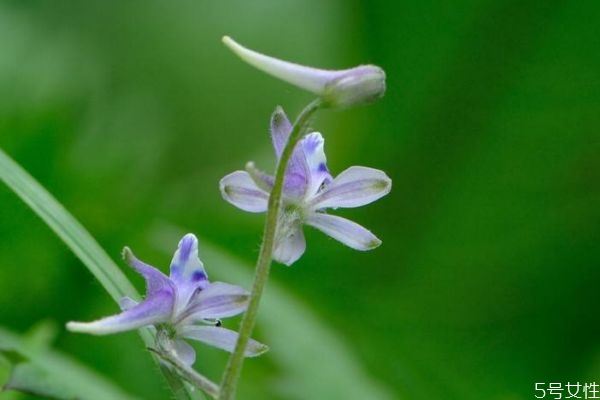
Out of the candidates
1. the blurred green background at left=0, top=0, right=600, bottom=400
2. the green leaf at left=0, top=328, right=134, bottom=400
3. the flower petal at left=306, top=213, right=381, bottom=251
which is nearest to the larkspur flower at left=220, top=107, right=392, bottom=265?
the flower petal at left=306, top=213, right=381, bottom=251

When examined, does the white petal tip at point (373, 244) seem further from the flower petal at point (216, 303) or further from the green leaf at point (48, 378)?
the green leaf at point (48, 378)

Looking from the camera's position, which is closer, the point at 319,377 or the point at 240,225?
the point at 319,377

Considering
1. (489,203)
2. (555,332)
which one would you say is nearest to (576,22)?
(489,203)

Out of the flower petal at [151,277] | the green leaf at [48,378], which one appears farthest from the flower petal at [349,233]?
the green leaf at [48,378]

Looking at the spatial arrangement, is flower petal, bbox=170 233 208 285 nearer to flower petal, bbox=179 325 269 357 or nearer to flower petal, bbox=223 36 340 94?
flower petal, bbox=179 325 269 357

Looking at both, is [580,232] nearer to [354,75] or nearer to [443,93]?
[443,93]

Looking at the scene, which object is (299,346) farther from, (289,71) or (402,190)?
(289,71)

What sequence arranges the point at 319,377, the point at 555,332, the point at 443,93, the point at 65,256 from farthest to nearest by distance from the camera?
the point at 443,93 < the point at 555,332 < the point at 65,256 < the point at 319,377

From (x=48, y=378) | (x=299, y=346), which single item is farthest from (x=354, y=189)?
(x=299, y=346)
